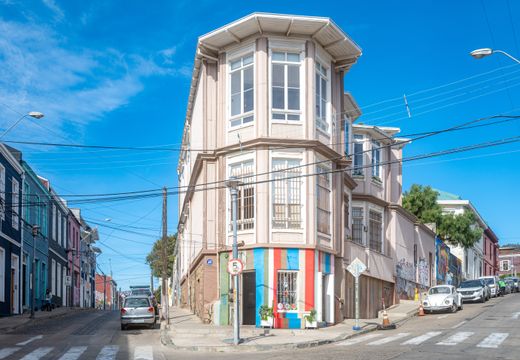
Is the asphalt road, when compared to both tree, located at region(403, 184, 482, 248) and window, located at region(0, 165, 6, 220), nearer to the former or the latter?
window, located at region(0, 165, 6, 220)

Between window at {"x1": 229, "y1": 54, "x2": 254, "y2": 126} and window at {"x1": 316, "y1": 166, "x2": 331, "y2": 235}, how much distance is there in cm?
346

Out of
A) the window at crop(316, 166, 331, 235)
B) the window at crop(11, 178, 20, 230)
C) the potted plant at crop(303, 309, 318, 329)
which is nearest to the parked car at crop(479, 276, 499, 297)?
the window at crop(316, 166, 331, 235)

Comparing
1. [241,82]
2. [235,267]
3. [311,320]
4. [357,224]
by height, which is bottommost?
[311,320]

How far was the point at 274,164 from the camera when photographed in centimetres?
2667

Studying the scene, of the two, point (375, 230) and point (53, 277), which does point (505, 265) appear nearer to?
point (375, 230)

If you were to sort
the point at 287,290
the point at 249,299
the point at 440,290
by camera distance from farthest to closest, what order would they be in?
the point at 440,290
the point at 249,299
the point at 287,290

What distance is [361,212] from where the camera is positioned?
121 ft

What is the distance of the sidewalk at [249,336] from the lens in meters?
20.5

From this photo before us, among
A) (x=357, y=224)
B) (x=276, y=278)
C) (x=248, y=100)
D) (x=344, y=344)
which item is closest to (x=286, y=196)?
(x=276, y=278)

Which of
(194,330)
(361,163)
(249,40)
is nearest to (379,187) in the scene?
(361,163)

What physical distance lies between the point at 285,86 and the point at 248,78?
1514 mm

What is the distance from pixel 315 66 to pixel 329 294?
883 cm

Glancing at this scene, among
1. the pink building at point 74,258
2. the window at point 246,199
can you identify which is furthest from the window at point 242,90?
the pink building at point 74,258

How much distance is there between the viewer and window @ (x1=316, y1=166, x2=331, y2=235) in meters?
27.3
